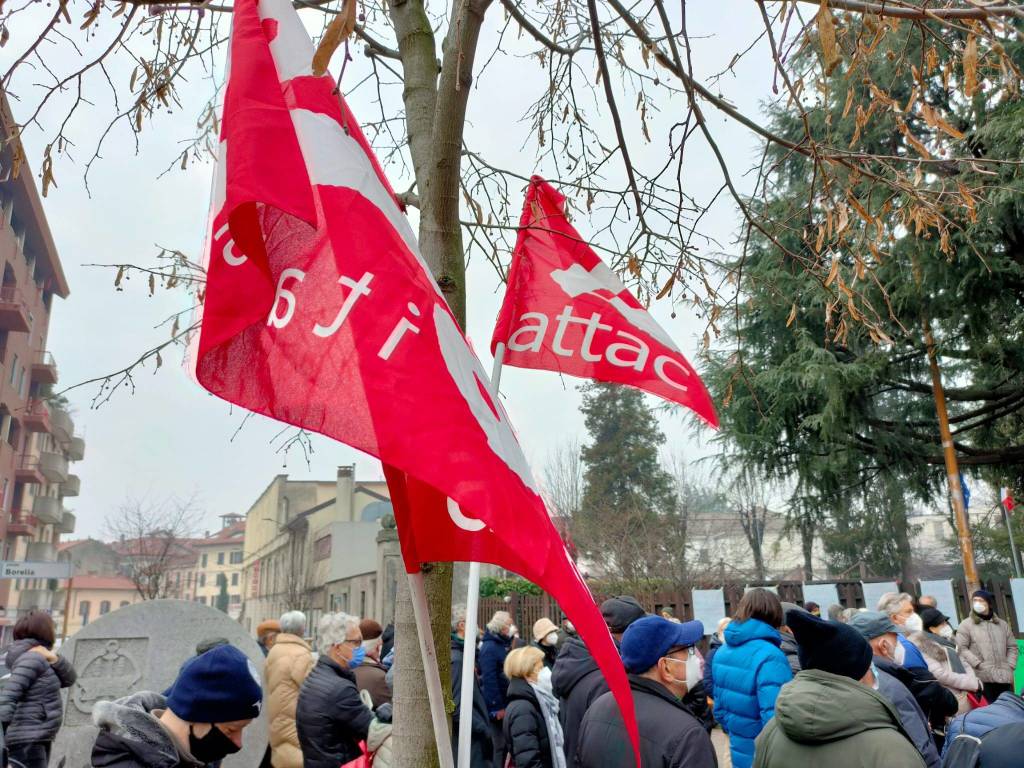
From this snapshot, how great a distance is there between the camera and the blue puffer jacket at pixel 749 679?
15.3 ft

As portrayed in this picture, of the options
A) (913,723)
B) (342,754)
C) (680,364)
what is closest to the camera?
(680,364)

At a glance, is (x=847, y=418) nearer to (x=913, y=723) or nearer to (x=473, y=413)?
(x=913, y=723)

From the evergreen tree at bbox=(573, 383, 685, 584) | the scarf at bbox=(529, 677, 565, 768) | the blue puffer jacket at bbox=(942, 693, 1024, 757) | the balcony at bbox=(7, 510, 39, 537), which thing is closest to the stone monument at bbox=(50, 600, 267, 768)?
the scarf at bbox=(529, 677, 565, 768)

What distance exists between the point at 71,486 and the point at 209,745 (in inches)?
2324

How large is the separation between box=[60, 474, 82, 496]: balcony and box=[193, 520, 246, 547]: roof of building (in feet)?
145

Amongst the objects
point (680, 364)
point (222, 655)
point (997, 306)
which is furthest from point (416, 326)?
point (997, 306)

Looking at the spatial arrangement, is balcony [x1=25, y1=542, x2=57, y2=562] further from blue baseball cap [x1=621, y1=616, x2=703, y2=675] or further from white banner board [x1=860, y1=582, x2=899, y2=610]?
Result: blue baseball cap [x1=621, y1=616, x2=703, y2=675]

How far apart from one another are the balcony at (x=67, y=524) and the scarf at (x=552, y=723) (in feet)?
177

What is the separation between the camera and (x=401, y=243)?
6.85ft

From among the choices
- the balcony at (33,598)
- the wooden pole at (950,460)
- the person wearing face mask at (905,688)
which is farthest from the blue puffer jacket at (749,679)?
the balcony at (33,598)

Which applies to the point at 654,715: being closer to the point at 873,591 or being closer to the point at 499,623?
the point at 499,623

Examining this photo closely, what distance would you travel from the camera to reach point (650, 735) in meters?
3.06

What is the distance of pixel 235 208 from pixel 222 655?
66.0 inches

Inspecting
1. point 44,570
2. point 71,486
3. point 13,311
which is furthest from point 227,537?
point 44,570
